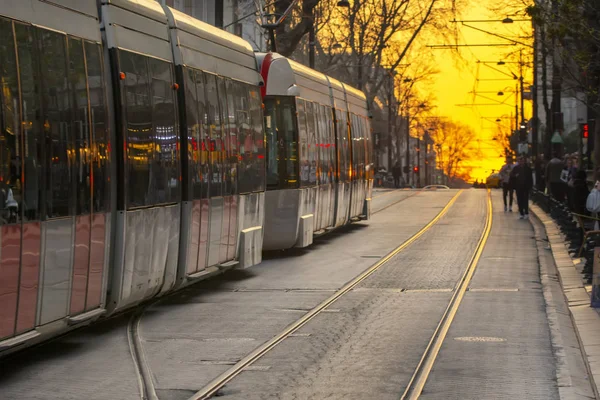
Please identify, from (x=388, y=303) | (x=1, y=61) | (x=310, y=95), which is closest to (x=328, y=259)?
(x=310, y=95)

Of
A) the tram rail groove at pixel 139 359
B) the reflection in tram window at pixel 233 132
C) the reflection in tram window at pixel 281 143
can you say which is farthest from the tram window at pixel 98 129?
the reflection in tram window at pixel 281 143

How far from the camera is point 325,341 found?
12.8 meters

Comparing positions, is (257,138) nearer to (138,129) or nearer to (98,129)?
(138,129)

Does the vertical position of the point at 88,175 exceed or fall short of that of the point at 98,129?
it falls short

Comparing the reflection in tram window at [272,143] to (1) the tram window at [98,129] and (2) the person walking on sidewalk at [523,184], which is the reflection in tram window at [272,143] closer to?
(1) the tram window at [98,129]

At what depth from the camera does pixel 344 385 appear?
1026 cm

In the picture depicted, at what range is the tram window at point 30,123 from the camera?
999 centimetres

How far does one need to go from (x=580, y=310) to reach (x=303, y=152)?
29.7ft

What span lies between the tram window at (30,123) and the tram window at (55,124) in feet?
0.50

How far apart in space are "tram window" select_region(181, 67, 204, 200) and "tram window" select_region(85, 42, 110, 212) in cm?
277

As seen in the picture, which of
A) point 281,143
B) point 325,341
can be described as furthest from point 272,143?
point 325,341

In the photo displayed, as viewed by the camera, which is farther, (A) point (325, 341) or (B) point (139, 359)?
(A) point (325, 341)

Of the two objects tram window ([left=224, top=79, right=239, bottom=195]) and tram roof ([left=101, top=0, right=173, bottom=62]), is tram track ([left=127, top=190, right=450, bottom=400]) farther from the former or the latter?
tram roof ([left=101, top=0, right=173, bottom=62])

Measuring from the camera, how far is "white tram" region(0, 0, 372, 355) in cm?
1001
